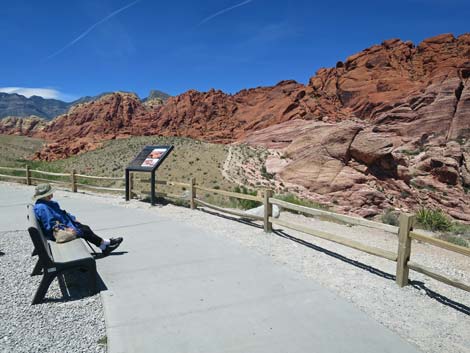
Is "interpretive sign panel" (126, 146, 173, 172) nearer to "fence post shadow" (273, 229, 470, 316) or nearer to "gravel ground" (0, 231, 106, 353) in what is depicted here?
"fence post shadow" (273, 229, 470, 316)

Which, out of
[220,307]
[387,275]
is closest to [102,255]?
[220,307]

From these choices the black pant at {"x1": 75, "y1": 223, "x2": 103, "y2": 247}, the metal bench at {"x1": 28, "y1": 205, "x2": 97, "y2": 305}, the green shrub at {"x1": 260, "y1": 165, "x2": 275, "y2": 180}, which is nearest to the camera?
the metal bench at {"x1": 28, "y1": 205, "x2": 97, "y2": 305}

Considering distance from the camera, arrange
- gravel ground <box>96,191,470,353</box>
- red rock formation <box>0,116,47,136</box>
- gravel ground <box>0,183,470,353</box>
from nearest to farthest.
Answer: gravel ground <box>0,183,470,353</box>
gravel ground <box>96,191,470,353</box>
red rock formation <box>0,116,47,136</box>

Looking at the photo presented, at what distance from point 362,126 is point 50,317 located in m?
24.8

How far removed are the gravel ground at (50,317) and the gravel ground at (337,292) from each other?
1 centimetres

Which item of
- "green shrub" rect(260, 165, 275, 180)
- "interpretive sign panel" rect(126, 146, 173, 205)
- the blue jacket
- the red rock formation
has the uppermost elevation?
the red rock formation

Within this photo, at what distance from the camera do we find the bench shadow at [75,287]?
14.9 ft

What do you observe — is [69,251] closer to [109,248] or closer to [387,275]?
[109,248]

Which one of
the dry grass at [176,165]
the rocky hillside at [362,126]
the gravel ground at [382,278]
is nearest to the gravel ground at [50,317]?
the gravel ground at [382,278]

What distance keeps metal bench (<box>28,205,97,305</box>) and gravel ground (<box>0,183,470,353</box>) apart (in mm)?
239

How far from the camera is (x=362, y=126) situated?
83.3 ft

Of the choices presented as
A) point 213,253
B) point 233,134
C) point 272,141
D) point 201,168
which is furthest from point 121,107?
point 213,253

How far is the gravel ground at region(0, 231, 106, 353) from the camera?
3.48 m

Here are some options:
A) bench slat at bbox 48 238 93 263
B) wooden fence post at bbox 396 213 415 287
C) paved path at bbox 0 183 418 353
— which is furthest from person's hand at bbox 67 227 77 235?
wooden fence post at bbox 396 213 415 287
